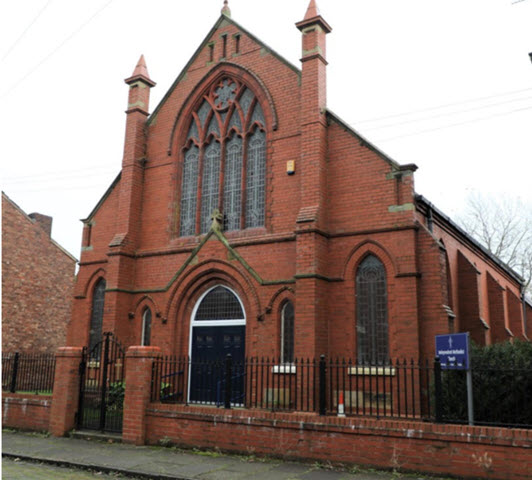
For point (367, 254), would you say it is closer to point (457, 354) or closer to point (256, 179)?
point (256, 179)

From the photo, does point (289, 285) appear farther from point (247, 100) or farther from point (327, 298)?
point (247, 100)

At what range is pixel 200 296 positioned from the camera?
17281 millimetres

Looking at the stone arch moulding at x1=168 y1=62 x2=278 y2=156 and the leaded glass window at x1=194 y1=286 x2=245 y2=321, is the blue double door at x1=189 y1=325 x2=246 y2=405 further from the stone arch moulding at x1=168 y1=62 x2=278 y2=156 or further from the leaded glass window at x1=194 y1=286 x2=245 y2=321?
the stone arch moulding at x1=168 y1=62 x2=278 y2=156

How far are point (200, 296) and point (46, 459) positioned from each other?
25.1 ft

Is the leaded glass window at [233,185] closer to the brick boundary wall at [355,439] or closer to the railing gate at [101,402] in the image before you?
the railing gate at [101,402]

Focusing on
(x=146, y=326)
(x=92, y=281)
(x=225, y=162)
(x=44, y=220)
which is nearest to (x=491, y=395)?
(x=225, y=162)

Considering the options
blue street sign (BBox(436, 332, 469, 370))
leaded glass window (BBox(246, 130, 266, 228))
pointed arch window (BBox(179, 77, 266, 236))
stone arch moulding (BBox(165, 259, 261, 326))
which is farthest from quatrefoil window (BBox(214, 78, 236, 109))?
blue street sign (BBox(436, 332, 469, 370))

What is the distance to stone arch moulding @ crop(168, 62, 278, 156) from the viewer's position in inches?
675

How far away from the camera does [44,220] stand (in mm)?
26359


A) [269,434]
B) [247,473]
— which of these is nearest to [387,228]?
[269,434]

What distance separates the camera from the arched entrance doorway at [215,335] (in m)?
16.0

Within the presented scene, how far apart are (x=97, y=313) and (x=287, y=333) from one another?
799cm

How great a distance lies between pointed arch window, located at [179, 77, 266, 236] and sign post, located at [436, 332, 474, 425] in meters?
8.05

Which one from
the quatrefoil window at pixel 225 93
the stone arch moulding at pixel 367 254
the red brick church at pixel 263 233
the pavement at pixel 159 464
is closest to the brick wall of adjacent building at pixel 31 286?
the red brick church at pixel 263 233
